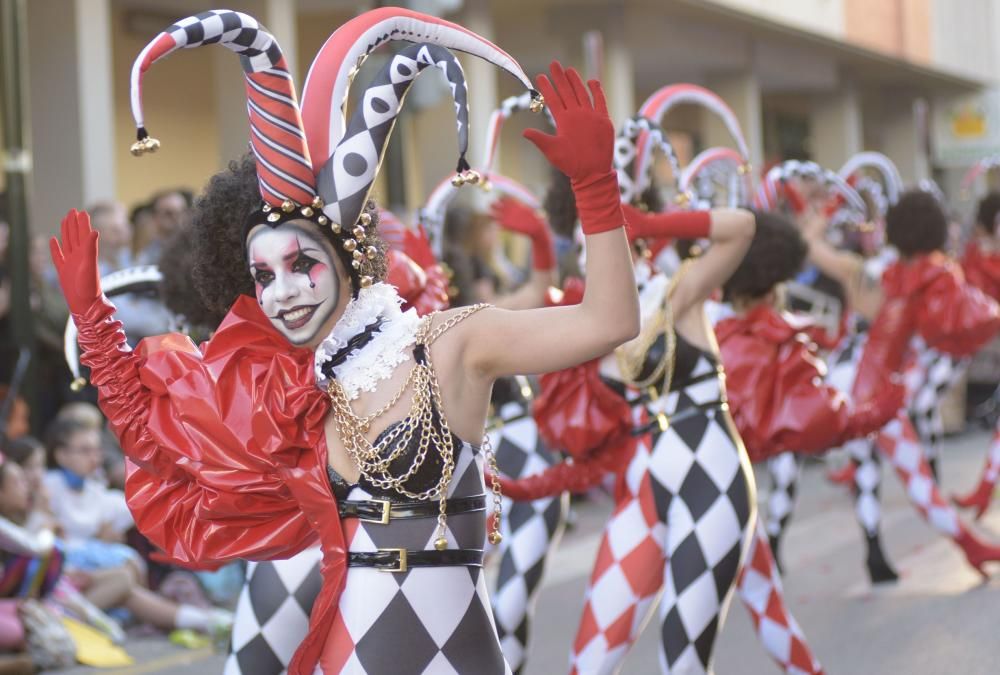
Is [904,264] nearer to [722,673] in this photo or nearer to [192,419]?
[722,673]

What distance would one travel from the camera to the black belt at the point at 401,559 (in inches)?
133

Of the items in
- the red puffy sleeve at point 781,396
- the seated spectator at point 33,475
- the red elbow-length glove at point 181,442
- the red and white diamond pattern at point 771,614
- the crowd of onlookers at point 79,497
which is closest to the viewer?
the red elbow-length glove at point 181,442

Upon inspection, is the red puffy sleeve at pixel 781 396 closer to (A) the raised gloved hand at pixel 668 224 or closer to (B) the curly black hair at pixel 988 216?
(A) the raised gloved hand at pixel 668 224

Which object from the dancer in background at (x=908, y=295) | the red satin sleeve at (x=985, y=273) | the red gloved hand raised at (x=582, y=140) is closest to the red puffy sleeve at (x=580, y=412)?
the red gloved hand raised at (x=582, y=140)

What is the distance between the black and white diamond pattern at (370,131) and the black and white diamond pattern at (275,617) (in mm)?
1318

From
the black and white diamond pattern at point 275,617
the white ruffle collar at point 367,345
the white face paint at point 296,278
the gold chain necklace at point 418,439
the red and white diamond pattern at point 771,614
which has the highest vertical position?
the white face paint at point 296,278

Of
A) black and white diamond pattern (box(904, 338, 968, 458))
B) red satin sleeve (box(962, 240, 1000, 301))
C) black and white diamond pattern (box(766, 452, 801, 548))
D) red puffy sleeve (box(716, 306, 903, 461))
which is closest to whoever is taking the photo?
red puffy sleeve (box(716, 306, 903, 461))

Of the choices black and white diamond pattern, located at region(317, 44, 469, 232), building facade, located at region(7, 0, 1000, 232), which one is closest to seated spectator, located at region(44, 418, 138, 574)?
building facade, located at region(7, 0, 1000, 232)

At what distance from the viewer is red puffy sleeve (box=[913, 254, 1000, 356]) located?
9.85 metres

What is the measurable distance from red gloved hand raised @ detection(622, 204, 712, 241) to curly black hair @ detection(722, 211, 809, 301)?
145 cm

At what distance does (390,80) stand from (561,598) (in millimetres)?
5750

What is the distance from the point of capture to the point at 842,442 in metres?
6.28

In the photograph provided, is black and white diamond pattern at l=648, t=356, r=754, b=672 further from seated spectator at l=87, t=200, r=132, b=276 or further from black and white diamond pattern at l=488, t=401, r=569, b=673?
seated spectator at l=87, t=200, r=132, b=276

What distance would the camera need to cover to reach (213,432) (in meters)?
3.55
